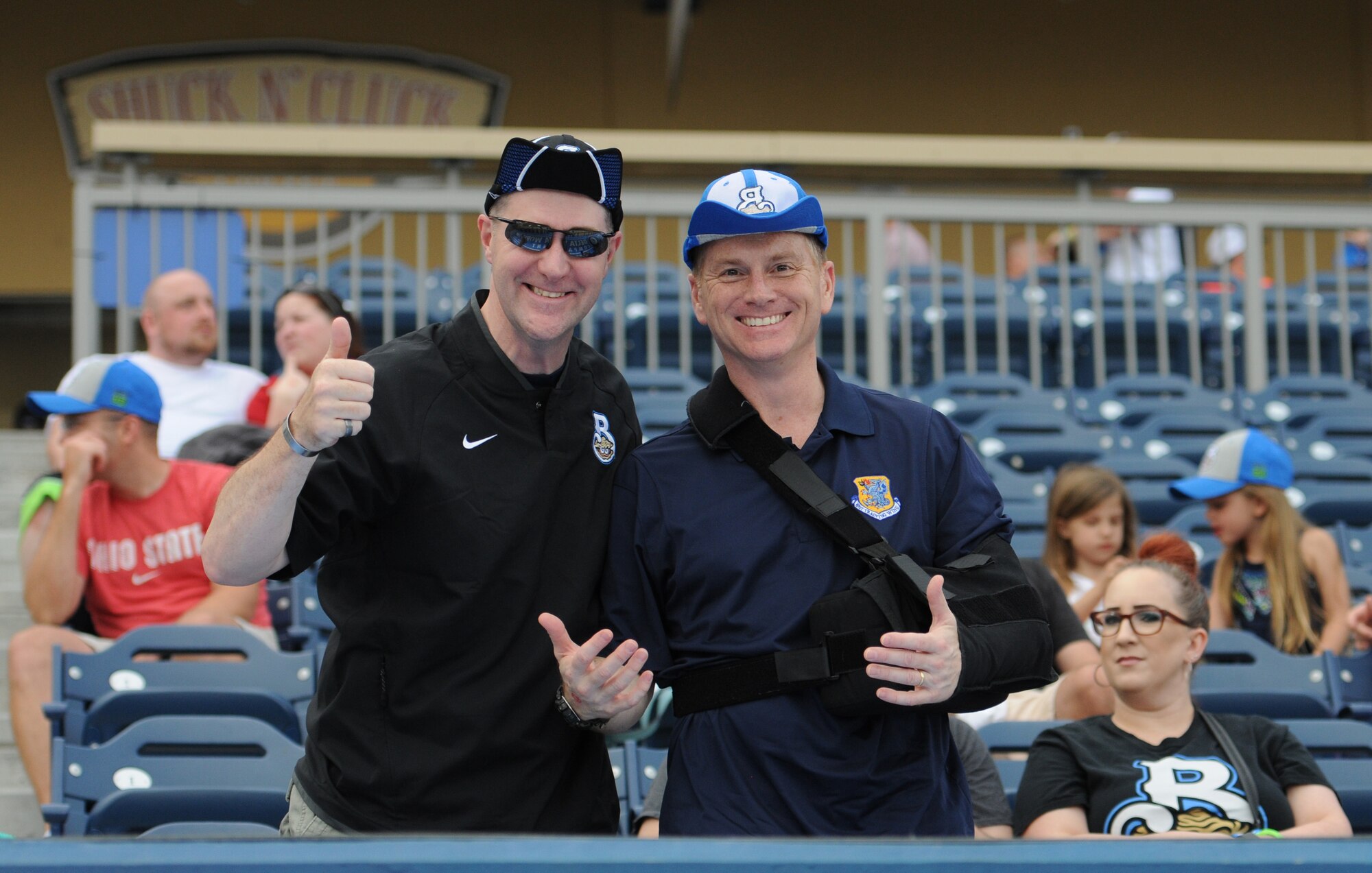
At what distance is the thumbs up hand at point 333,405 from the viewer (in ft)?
5.88

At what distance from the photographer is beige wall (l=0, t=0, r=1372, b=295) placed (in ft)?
39.9

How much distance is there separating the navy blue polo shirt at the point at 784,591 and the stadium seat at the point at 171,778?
1476 mm

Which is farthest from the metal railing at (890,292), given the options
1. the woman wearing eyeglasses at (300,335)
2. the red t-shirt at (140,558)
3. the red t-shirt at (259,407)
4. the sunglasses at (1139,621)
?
the sunglasses at (1139,621)

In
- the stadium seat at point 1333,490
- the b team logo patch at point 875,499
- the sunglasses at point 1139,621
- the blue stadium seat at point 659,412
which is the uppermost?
the blue stadium seat at point 659,412

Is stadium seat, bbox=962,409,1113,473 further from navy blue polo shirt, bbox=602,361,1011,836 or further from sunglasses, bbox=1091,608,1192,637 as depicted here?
navy blue polo shirt, bbox=602,361,1011,836

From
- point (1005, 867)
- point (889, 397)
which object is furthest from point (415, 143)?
point (1005, 867)

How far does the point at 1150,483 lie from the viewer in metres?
5.68

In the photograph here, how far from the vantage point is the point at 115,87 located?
1212 cm

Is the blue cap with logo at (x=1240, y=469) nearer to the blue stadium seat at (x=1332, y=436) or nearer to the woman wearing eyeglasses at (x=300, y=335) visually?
the blue stadium seat at (x=1332, y=436)

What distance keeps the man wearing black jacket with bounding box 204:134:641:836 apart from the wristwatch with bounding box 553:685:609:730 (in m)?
0.02

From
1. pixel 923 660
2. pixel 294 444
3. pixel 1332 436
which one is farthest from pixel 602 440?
pixel 1332 436

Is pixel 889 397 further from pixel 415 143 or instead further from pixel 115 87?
Result: pixel 115 87

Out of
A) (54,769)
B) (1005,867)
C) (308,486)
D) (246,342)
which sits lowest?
(54,769)

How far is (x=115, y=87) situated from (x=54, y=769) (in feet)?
34.0
